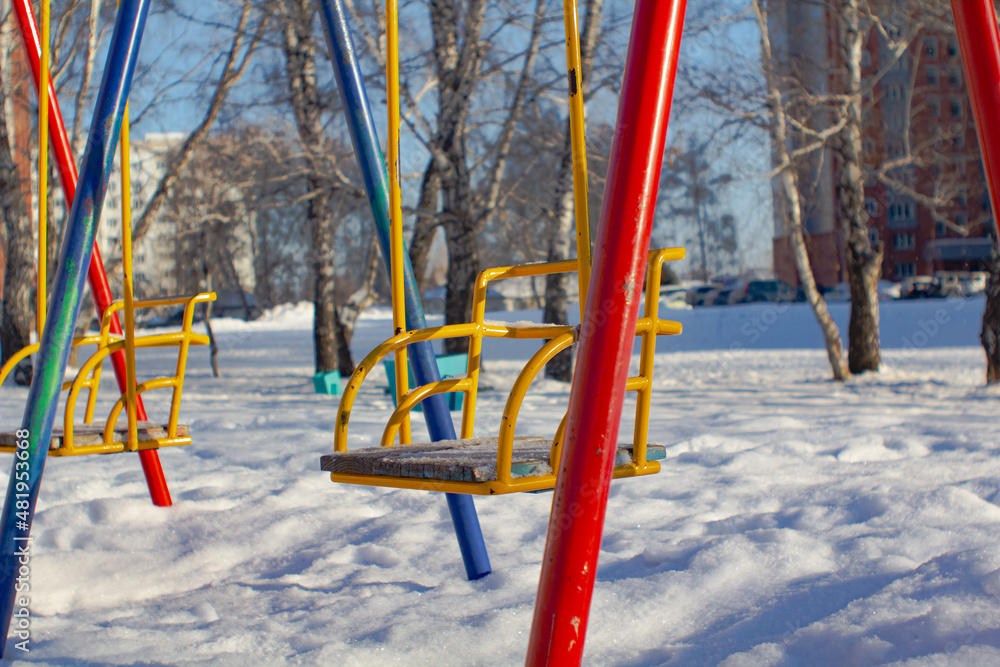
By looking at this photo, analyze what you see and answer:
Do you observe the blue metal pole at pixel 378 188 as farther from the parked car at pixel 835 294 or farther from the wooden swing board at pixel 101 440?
the parked car at pixel 835 294

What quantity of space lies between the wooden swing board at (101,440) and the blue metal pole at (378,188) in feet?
3.06

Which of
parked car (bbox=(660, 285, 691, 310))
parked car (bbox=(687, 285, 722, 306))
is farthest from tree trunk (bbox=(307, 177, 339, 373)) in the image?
parked car (bbox=(687, 285, 722, 306))

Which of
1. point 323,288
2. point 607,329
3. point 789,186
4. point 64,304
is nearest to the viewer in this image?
point 607,329

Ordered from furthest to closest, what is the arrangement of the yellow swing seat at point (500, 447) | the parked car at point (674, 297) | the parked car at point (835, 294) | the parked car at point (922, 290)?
the parked car at point (835, 294) < the parked car at point (674, 297) < the parked car at point (922, 290) < the yellow swing seat at point (500, 447)

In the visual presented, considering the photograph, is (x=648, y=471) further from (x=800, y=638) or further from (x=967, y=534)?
(x=967, y=534)

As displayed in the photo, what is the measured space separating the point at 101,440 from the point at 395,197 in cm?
142

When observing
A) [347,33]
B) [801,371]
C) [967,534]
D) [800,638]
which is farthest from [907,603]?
[801,371]

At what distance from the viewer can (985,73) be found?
165cm

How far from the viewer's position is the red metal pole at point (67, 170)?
9.98ft

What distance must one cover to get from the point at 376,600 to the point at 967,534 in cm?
204

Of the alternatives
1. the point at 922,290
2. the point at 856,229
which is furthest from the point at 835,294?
the point at 856,229

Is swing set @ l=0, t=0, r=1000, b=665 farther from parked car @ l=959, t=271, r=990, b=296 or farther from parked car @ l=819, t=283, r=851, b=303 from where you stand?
parked car @ l=959, t=271, r=990, b=296

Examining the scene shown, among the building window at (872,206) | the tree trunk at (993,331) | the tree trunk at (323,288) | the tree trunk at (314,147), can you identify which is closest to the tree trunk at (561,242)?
the tree trunk at (314,147)

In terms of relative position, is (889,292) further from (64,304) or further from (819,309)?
(64,304)
